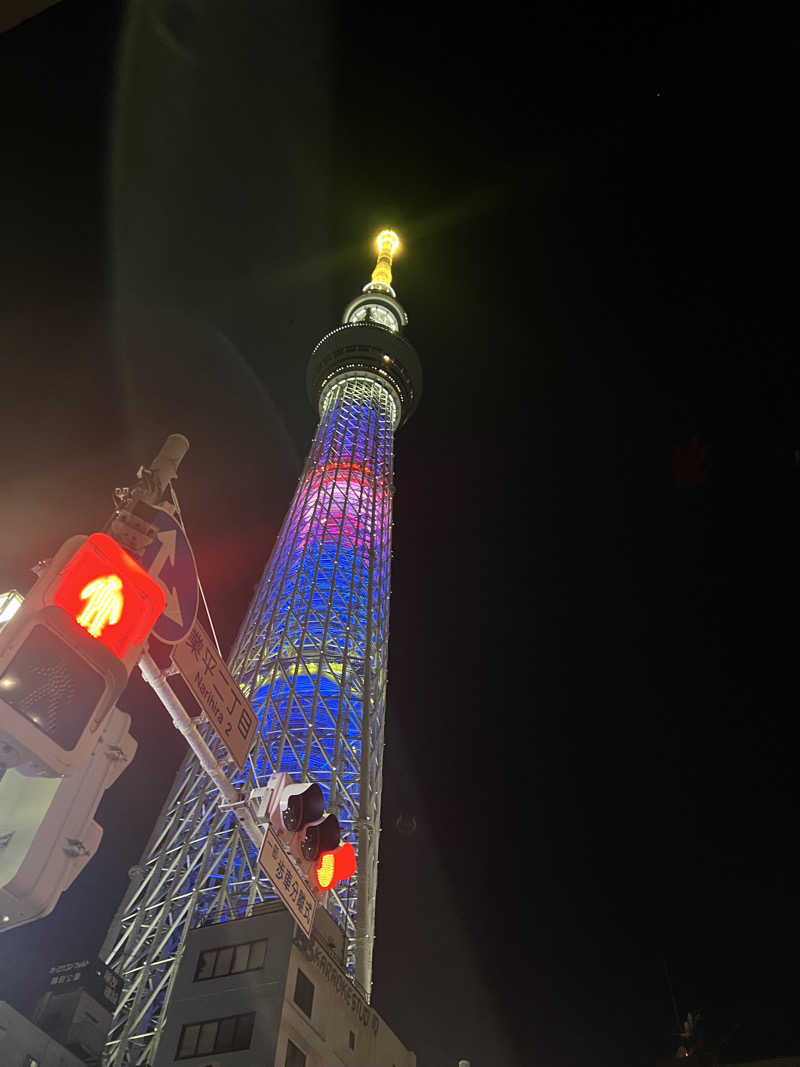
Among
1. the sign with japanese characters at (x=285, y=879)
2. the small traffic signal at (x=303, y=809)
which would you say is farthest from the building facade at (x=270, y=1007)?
the small traffic signal at (x=303, y=809)

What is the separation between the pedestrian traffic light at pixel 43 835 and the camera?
316 centimetres

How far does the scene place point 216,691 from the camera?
22.7ft

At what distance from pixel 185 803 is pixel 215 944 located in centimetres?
1423

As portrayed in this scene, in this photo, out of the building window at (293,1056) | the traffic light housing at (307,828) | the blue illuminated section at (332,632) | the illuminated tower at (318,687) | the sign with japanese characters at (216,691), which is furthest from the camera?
the blue illuminated section at (332,632)

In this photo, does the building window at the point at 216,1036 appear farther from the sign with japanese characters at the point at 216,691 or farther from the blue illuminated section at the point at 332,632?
the sign with japanese characters at the point at 216,691

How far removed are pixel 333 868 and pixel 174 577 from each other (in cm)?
413

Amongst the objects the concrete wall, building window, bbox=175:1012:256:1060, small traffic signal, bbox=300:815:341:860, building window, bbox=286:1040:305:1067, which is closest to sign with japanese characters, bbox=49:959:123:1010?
the concrete wall

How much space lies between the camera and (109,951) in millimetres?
34156

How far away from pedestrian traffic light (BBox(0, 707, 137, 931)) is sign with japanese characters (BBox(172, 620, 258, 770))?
2042 mm

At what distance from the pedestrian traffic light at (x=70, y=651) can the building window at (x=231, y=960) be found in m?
22.3

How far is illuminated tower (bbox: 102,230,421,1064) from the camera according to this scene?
3241 cm

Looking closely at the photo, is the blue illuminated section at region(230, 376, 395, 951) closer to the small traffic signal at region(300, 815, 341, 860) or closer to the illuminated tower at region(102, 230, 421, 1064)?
the illuminated tower at region(102, 230, 421, 1064)

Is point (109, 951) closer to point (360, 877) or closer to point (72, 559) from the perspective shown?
point (360, 877)

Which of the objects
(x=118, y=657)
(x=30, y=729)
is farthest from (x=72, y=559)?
(x=30, y=729)
